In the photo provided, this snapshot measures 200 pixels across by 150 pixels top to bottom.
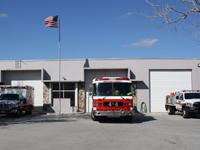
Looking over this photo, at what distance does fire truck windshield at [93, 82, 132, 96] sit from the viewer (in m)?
26.2

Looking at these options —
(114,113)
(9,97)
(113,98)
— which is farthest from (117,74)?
(114,113)

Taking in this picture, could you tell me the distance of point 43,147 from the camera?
13.8 meters

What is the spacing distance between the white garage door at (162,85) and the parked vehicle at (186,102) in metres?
3.36

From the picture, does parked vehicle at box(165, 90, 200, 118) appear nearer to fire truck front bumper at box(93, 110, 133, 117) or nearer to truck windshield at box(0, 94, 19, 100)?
fire truck front bumper at box(93, 110, 133, 117)

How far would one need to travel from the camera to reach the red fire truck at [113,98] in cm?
2564

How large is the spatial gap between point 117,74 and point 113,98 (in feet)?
48.4

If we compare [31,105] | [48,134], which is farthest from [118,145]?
[31,105]

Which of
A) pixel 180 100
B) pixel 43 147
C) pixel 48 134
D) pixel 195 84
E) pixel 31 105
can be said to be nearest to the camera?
pixel 43 147

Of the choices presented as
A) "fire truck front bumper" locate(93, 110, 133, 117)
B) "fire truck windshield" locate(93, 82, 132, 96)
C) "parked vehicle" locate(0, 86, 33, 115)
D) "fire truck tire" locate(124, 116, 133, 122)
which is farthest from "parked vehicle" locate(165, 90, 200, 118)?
"parked vehicle" locate(0, 86, 33, 115)

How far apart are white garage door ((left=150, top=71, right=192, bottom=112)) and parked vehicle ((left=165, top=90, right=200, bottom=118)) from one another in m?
3.36

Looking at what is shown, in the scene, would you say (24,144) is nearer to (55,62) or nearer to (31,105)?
(31,105)

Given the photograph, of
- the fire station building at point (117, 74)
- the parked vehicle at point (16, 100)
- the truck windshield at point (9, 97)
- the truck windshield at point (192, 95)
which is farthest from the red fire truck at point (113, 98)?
the fire station building at point (117, 74)

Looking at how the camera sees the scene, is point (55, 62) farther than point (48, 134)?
Yes

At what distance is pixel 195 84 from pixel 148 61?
4.84 m
